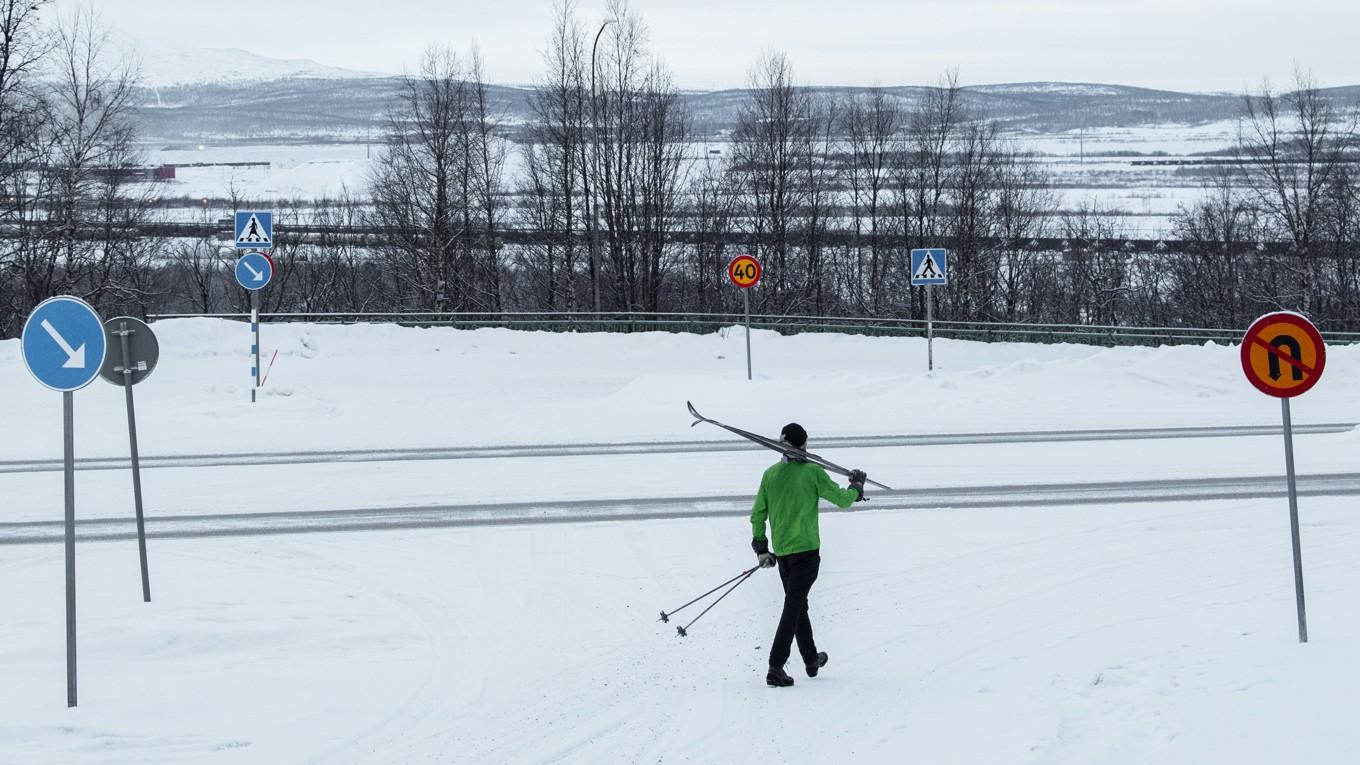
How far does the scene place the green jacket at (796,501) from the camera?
8.34 meters

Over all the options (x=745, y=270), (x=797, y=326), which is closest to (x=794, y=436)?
(x=745, y=270)

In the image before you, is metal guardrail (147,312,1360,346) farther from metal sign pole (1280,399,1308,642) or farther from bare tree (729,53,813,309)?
metal sign pole (1280,399,1308,642)

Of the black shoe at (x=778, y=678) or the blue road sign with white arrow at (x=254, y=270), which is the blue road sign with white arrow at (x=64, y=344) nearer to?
the black shoe at (x=778, y=678)

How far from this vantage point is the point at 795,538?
8.34 metres

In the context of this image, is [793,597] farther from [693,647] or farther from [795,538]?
[693,647]

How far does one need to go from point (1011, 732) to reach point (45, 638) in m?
6.85

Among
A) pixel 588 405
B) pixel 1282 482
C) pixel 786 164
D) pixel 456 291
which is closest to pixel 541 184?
pixel 456 291

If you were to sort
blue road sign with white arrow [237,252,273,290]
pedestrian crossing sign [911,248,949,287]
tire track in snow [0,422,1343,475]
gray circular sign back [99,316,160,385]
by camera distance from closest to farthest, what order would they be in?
gray circular sign back [99,316,160,385]
tire track in snow [0,422,1343,475]
blue road sign with white arrow [237,252,273,290]
pedestrian crossing sign [911,248,949,287]

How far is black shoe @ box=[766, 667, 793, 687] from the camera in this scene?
834cm

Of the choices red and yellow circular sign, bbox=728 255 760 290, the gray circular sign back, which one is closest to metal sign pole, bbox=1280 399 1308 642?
the gray circular sign back

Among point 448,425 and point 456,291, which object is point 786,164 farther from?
point 448,425

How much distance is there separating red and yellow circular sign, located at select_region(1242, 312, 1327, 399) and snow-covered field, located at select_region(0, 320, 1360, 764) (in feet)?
5.36

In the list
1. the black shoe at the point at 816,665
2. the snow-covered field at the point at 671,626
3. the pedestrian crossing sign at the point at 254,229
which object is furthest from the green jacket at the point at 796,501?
Result: the pedestrian crossing sign at the point at 254,229

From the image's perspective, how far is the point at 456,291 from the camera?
45500 mm
